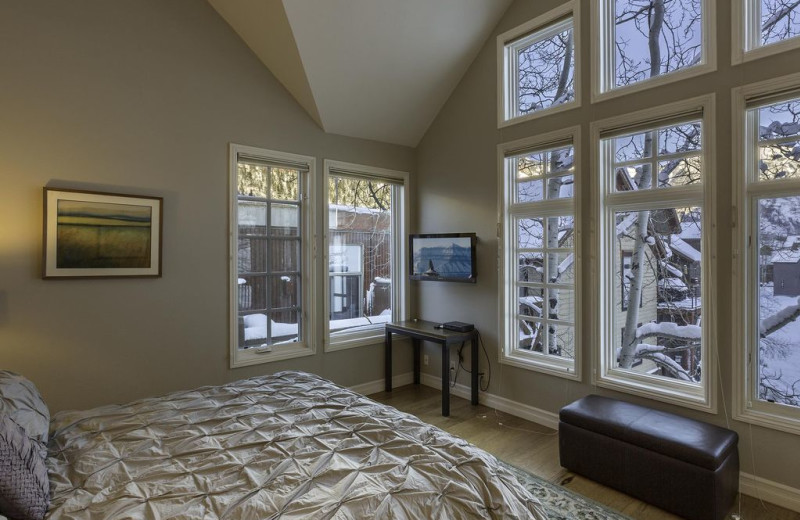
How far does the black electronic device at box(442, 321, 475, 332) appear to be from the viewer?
3.93 m

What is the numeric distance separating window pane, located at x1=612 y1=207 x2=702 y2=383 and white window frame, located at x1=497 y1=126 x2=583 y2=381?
28cm

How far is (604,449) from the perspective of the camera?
2.56m

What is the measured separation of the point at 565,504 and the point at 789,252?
1943 mm

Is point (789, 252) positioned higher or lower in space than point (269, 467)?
higher

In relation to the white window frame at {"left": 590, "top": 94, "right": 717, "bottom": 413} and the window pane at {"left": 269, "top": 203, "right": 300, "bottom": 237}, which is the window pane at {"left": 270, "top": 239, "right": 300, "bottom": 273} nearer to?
the window pane at {"left": 269, "top": 203, "right": 300, "bottom": 237}

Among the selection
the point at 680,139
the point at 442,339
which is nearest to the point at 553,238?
the point at 680,139

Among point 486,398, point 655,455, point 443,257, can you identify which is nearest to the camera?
point 655,455

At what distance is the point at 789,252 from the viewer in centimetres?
242

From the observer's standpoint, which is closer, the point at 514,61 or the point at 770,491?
the point at 770,491

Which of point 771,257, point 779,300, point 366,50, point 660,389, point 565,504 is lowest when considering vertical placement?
point 565,504

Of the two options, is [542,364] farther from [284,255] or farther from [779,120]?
[284,255]

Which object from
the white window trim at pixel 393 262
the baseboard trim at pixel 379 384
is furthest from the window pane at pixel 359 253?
the baseboard trim at pixel 379 384

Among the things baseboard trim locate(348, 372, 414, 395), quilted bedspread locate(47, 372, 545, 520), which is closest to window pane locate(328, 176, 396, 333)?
baseboard trim locate(348, 372, 414, 395)

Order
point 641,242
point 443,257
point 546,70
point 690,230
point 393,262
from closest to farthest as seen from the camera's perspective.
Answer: point 690,230 → point 641,242 → point 546,70 → point 443,257 → point 393,262
